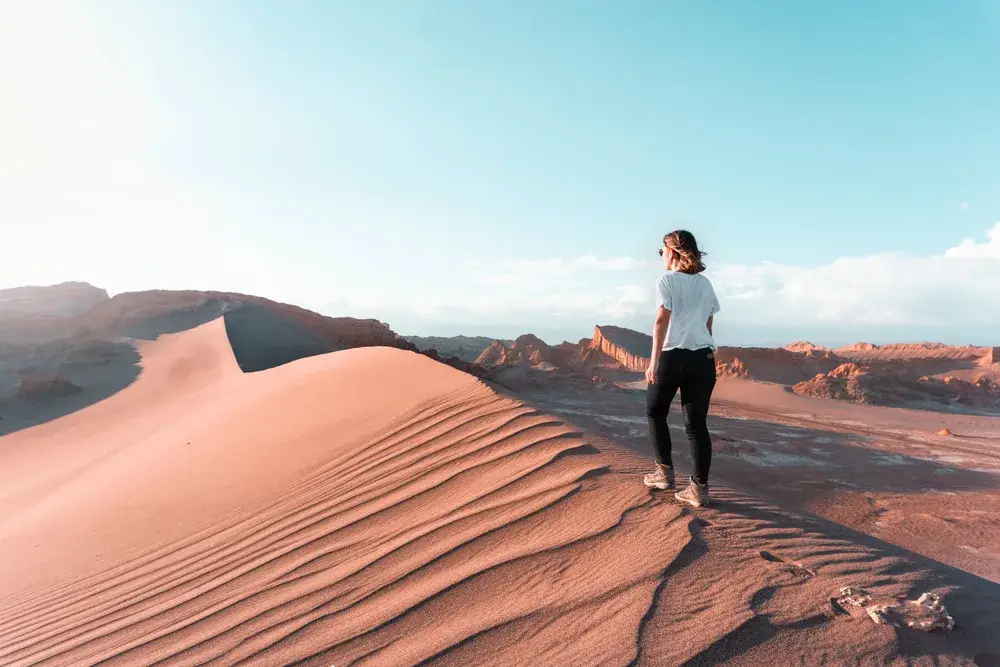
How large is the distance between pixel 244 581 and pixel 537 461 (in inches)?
65.2

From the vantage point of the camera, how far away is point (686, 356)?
2.54 meters

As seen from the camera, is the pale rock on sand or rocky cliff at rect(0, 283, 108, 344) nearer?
the pale rock on sand

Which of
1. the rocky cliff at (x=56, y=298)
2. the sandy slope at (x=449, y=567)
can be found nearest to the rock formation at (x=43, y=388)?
the sandy slope at (x=449, y=567)

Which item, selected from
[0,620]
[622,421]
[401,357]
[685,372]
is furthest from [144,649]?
[622,421]

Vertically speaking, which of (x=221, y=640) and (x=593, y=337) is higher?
(x=593, y=337)

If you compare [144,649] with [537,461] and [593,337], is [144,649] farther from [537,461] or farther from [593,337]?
[593,337]

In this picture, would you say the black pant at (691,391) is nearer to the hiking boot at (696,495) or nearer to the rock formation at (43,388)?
the hiking boot at (696,495)

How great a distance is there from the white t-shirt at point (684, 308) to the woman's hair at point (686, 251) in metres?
0.05

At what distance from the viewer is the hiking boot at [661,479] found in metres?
2.63

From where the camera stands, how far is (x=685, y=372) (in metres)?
2.54

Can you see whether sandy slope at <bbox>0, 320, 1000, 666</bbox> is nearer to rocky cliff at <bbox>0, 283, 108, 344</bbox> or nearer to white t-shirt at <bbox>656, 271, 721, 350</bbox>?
white t-shirt at <bbox>656, 271, 721, 350</bbox>

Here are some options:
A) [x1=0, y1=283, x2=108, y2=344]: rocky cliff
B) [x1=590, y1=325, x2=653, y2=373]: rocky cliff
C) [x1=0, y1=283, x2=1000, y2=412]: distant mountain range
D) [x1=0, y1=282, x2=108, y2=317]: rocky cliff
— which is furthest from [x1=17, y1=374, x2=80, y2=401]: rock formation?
[x1=0, y1=282, x2=108, y2=317]: rocky cliff

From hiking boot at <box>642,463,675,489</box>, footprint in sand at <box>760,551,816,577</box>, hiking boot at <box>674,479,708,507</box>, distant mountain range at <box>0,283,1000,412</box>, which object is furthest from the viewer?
distant mountain range at <box>0,283,1000,412</box>

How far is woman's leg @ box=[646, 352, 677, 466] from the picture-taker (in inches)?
101
